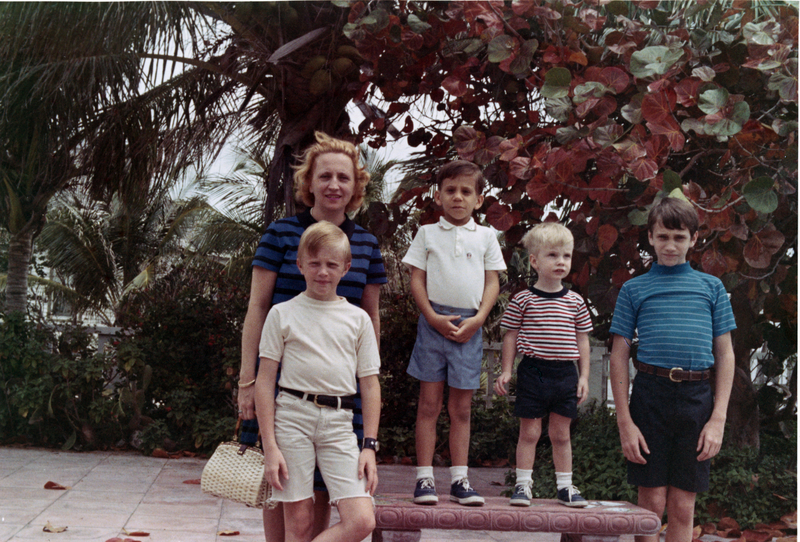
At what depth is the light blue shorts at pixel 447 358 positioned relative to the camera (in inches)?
109

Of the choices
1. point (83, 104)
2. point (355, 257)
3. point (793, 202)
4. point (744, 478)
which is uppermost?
point (83, 104)

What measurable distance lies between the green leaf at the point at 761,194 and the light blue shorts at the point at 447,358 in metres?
1.28

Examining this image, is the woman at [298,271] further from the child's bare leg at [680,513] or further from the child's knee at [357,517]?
the child's bare leg at [680,513]

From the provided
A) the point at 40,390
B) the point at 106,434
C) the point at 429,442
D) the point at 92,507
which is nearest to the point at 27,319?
the point at 40,390

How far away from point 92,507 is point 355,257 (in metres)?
2.64

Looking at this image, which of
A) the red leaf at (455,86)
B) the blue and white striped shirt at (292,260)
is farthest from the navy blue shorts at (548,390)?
the red leaf at (455,86)

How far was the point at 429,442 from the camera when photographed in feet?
9.28

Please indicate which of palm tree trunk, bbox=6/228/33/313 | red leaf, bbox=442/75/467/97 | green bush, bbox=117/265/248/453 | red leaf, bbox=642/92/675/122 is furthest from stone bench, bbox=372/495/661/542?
palm tree trunk, bbox=6/228/33/313

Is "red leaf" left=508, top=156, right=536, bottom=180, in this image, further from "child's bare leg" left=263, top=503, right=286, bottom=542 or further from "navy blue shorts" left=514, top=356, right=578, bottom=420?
"child's bare leg" left=263, top=503, right=286, bottom=542

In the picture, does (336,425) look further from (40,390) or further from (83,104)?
(40,390)

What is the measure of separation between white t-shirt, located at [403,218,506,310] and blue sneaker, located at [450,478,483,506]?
0.69 metres

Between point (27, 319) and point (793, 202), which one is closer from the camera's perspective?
point (793, 202)

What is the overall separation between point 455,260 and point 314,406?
0.91 m

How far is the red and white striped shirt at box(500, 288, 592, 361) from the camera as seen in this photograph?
284cm
